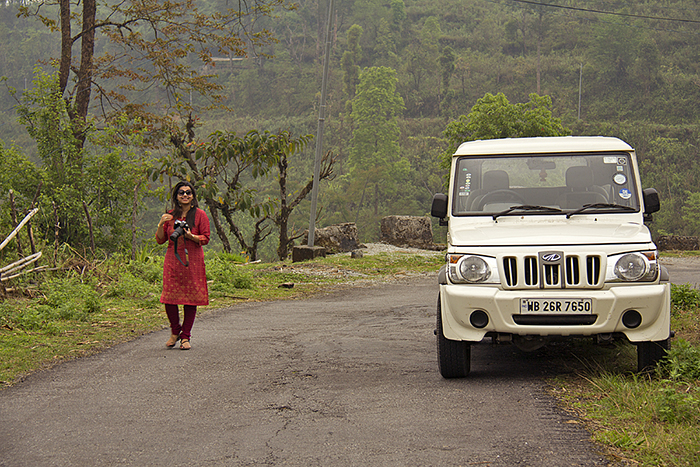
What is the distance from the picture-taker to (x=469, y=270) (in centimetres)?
581

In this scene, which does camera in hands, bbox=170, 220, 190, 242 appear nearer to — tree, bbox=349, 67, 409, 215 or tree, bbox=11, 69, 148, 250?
tree, bbox=11, 69, 148, 250

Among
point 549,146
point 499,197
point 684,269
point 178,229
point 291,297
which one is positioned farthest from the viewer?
point 684,269

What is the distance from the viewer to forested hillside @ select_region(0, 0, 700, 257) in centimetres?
7362

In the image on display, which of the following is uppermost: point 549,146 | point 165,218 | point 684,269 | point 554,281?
point 549,146

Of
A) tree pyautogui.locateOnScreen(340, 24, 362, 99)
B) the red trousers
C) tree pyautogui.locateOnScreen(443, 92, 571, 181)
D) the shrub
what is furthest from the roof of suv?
tree pyautogui.locateOnScreen(340, 24, 362, 99)

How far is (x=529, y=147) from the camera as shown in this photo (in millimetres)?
7020

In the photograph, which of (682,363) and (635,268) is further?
(682,363)

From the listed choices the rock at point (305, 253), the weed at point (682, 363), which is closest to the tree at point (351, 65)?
the rock at point (305, 253)

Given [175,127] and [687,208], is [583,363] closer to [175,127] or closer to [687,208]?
[175,127]

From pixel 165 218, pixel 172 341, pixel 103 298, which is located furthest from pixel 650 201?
pixel 103 298

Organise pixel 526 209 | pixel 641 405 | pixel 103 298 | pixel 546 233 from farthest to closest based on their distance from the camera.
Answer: pixel 103 298 → pixel 526 209 → pixel 546 233 → pixel 641 405

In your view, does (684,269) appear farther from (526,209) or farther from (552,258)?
(552,258)

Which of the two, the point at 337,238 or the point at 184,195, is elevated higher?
the point at 184,195

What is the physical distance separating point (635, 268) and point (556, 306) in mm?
685
